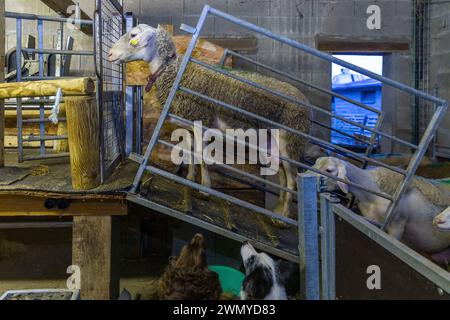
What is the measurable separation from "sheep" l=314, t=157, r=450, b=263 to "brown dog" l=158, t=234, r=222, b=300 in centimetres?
134

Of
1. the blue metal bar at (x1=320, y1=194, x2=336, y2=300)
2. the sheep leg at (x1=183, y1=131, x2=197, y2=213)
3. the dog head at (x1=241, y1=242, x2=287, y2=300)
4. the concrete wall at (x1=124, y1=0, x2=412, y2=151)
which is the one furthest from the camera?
the concrete wall at (x1=124, y1=0, x2=412, y2=151)

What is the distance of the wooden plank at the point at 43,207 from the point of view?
2979 millimetres

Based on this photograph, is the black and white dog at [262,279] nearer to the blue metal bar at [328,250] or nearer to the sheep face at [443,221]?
the blue metal bar at [328,250]

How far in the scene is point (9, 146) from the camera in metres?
5.25

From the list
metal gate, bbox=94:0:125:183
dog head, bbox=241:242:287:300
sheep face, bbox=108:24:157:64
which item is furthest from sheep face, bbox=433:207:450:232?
sheep face, bbox=108:24:157:64

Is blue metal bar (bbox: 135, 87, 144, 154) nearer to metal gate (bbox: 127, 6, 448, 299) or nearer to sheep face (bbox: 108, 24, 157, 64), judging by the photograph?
sheep face (bbox: 108, 24, 157, 64)

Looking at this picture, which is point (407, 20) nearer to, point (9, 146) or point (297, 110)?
point (297, 110)

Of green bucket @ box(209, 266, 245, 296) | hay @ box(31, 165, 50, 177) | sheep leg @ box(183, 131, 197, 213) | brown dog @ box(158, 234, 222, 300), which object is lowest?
green bucket @ box(209, 266, 245, 296)

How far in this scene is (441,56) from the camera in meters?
5.98

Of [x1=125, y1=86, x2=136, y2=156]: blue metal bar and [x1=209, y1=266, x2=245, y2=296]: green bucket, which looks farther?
[x1=125, y1=86, x2=136, y2=156]: blue metal bar

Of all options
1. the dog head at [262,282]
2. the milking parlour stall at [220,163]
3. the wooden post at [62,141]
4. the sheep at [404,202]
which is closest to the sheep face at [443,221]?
the milking parlour stall at [220,163]

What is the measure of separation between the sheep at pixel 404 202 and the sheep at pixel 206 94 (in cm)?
62

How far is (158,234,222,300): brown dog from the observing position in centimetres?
251

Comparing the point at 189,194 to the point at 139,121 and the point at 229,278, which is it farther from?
the point at 139,121
